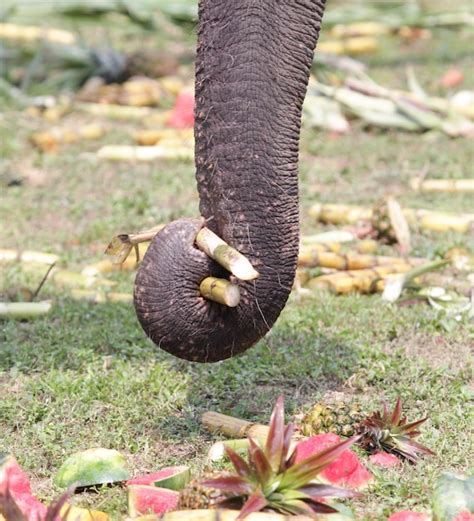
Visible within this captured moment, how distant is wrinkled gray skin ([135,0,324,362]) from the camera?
11.5 feet

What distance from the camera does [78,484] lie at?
12.2 ft

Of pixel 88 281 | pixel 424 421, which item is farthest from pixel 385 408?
pixel 88 281

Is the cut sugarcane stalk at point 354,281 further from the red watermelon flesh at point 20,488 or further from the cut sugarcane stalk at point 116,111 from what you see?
the cut sugarcane stalk at point 116,111

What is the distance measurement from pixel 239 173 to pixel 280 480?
0.88 meters

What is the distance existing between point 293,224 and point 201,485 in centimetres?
83

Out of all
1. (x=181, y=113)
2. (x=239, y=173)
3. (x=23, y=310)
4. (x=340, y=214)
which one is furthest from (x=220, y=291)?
(x=181, y=113)

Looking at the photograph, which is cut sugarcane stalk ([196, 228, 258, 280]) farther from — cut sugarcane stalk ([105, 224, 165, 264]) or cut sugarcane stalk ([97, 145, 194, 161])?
cut sugarcane stalk ([97, 145, 194, 161])

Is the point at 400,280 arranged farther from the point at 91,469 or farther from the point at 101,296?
the point at 91,469

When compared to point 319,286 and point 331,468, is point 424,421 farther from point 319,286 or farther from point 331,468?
point 319,286

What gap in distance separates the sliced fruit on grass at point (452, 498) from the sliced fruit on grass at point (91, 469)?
983 mm

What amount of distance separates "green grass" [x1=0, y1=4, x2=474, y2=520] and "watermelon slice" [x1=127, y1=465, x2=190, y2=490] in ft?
0.32

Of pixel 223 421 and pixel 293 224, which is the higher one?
pixel 293 224

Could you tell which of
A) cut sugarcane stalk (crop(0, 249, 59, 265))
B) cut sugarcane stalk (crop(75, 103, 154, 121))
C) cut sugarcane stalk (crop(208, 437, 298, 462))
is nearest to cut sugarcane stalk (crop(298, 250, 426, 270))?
cut sugarcane stalk (crop(0, 249, 59, 265))

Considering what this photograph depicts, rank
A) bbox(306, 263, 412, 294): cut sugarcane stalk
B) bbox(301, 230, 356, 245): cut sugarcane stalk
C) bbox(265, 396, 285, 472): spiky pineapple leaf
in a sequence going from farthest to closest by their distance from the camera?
1. bbox(301, 230, 356, 245): cut sugarcane stalk
2. bbox(306, 263, 412, 294): cut sugarcane stalk
3. bbox(265, 396, 285, 472): spiky pineapple leaf
